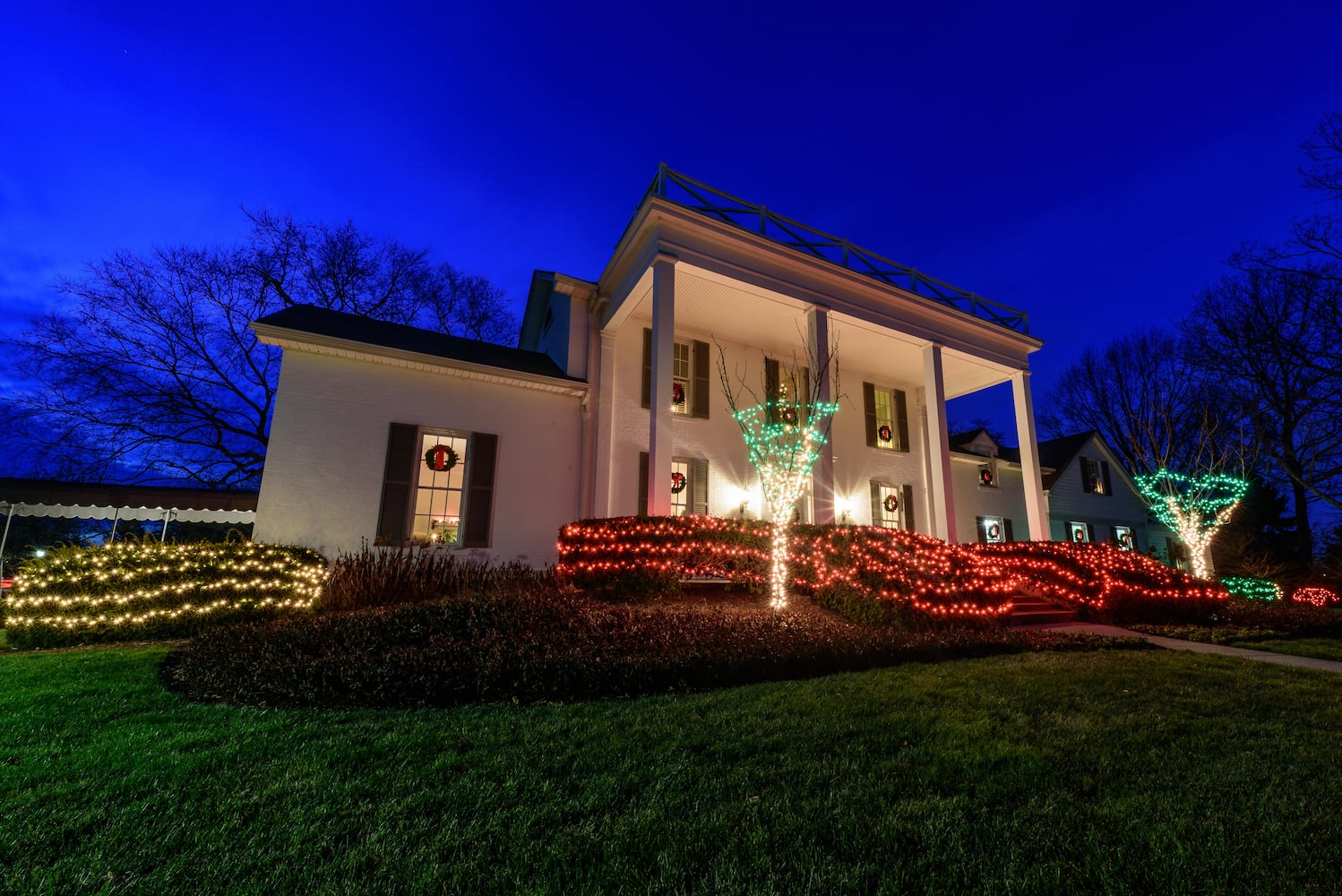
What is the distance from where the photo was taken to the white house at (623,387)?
26.1ft

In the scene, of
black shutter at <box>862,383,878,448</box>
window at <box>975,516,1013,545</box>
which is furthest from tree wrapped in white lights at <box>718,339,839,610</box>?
window at <box>975,516,1013,545</box>

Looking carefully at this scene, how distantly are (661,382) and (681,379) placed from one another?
3.22m

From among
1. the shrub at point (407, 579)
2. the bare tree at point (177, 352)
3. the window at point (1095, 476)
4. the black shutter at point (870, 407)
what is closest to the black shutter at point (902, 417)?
the black shutter at point (870, 407)

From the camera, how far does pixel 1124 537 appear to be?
1838 cm

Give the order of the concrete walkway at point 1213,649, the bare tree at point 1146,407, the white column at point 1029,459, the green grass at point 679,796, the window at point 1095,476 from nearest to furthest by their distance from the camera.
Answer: the green grass at point 679,796
the concrete walkway at point 1213,649
the white column at point 1029,459
the bare tree at point 1146,407
the window at point 1095,476

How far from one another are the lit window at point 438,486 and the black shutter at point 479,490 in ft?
0.53

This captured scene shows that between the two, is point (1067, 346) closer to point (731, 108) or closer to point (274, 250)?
point (731, 108)

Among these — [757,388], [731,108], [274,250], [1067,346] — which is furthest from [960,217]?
[274,250]

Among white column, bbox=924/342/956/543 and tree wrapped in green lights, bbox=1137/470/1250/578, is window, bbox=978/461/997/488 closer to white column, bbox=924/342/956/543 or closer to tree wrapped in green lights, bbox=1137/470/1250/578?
tree wrapped in green lights, bbox=1137/470/1250/578

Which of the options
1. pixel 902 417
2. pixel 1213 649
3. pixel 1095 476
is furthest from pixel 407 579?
pixel 1095 476

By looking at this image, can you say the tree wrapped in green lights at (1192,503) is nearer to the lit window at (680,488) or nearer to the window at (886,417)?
the window at (886,417)

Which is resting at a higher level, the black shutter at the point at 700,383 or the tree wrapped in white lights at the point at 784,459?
the black shutter at the point at 700,383

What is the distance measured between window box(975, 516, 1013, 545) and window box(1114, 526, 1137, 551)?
5.88m

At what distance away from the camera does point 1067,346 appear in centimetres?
7125
